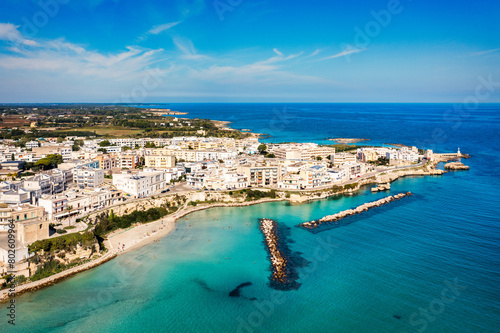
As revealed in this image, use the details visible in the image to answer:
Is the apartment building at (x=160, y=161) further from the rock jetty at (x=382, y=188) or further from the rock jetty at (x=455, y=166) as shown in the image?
the rock jetty at (x=455, y=166)

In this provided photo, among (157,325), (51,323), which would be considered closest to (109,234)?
(51,323)

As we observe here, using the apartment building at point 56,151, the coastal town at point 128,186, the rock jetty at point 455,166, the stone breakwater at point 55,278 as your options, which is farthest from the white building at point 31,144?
the rock jetty at point 455,166

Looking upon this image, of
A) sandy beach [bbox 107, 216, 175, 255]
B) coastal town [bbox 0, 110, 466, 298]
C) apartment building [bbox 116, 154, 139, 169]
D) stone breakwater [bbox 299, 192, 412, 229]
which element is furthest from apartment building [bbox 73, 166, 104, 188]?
stone breakwater [bbox 299, 192, 412, 229]

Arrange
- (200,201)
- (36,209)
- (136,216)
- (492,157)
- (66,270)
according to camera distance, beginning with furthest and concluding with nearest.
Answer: (492,157) < (200,201) < (136,216) < (36,209) < (66,270)

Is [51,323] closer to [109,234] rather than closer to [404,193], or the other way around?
[109,234]

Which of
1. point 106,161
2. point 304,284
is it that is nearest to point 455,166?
point 304,284
